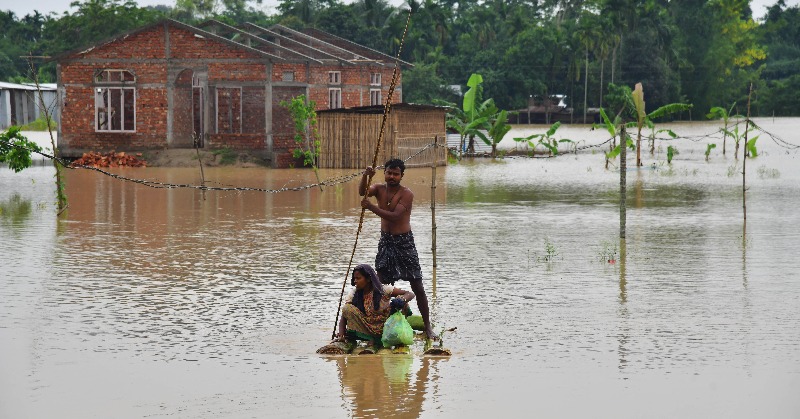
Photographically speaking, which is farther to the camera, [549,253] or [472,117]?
[472,117]

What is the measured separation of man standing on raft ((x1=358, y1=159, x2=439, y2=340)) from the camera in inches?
376

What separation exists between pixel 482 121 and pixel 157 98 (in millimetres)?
10753

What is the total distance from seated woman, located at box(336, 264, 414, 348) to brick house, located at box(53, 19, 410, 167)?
2466 centimetres

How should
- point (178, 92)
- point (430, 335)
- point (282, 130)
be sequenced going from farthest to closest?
1. point (178, 92)
2. point (282, 130)
3. point (430, 335)

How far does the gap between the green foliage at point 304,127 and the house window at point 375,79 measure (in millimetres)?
7724

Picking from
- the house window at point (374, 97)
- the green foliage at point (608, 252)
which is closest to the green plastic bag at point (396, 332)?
the green foliage at point (608, 252)

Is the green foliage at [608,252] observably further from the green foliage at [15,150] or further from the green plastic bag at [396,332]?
the green foliage at [15,150]

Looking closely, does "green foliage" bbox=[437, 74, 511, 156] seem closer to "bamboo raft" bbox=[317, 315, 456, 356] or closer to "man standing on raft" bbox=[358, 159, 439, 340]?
"man standing on raft" bbox=[358, 159, 439, 340]

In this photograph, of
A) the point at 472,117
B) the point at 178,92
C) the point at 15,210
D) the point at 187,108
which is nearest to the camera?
the point at 15,210

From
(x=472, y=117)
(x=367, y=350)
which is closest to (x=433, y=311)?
(x=367, y=350)

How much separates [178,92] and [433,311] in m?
25.8

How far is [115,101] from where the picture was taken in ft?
118

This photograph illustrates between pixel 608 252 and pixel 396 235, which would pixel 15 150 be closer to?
pixel 608 252

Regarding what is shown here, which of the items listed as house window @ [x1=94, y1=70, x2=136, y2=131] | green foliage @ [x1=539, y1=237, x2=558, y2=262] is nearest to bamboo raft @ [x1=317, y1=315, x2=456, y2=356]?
green foliage @ [x1=539, y1=237, x2=558, y2=262]
